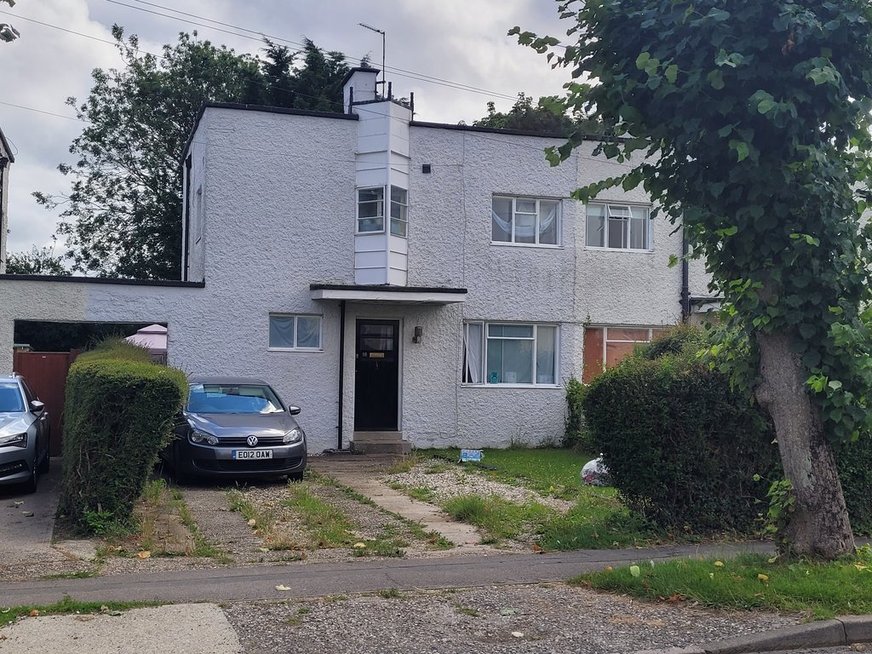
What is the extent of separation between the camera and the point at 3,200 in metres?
28.6

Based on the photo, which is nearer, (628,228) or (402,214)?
(402,214)

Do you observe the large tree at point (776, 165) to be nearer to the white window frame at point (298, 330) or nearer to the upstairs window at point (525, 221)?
the white window frame at point (298, 330)

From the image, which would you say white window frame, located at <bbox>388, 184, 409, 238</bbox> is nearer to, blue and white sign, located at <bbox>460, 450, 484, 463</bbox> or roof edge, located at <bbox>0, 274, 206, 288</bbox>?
roof edge, located at <bbox>0, 274, 206, 288</bbox>

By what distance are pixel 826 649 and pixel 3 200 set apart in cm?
2781

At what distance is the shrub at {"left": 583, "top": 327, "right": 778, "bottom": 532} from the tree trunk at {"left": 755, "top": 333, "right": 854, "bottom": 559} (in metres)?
1.82

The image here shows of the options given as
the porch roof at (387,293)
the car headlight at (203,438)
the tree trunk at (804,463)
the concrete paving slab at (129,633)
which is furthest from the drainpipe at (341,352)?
the concrete paving slab at (129,633)

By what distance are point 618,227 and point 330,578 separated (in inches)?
565

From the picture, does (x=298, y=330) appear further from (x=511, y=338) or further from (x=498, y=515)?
(x=498, y=515)

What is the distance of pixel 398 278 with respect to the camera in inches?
734

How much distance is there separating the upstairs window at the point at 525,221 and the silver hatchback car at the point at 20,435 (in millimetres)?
9765

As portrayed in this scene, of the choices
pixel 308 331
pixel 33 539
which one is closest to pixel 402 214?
pixel 308 331

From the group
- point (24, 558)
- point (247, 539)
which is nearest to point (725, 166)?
point (247, 539)

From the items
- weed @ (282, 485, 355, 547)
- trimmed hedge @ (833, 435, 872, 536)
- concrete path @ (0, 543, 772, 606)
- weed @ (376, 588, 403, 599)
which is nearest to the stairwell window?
weed @ (282, 485, 355, 547)

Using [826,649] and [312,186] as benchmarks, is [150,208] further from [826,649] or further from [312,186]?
[826,649]
